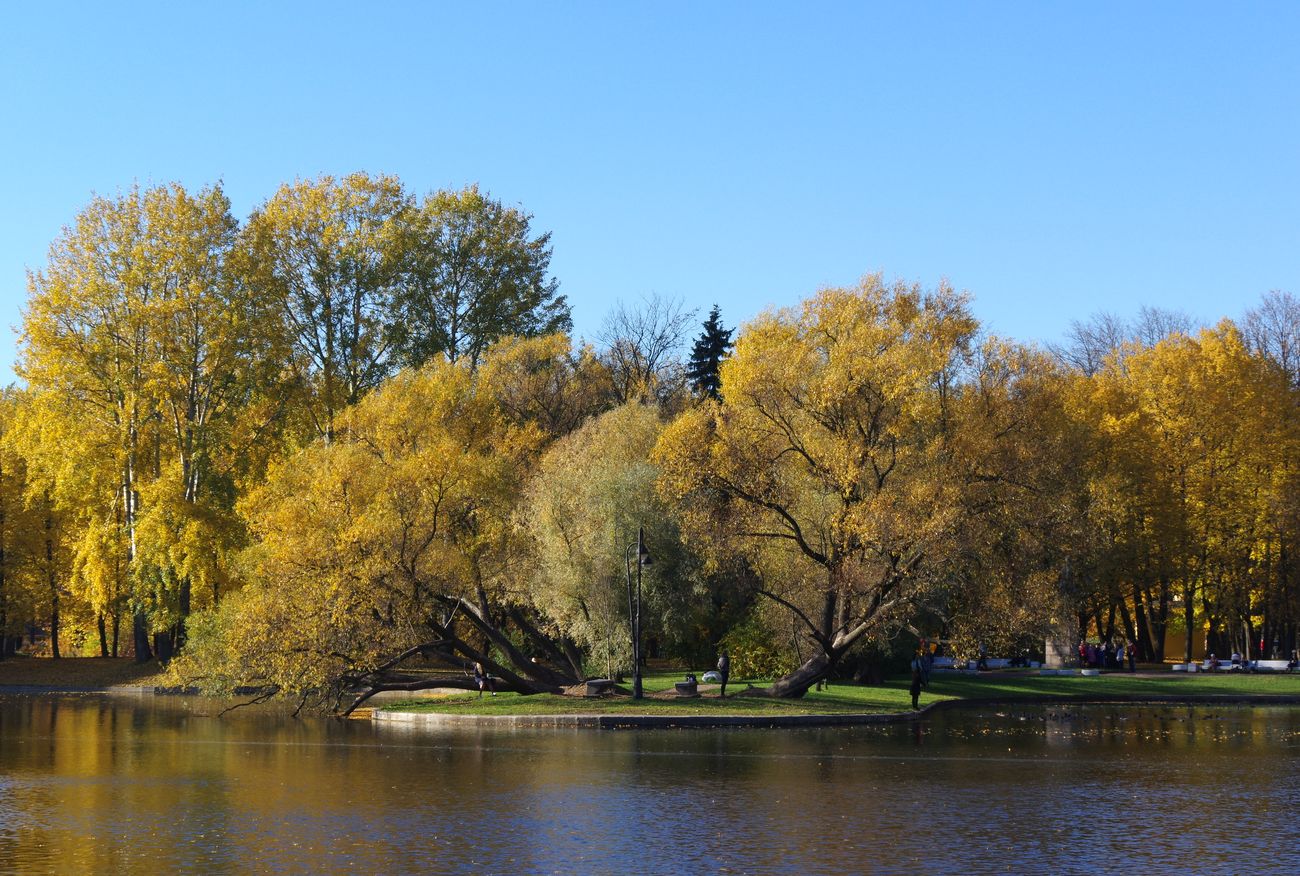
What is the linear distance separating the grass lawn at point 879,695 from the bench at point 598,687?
0.52 metres

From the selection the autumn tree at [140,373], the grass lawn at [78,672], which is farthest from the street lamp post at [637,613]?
the grass lawn at [78,672]

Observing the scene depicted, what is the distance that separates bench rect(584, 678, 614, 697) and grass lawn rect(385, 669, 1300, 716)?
519 millimetres

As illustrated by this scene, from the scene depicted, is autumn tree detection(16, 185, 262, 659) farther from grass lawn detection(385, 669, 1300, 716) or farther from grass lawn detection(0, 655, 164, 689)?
grass lawn detection(385, 669, 1300, 716)

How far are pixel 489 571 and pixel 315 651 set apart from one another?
8.13 metres

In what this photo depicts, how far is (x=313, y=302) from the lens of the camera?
60.7 meters

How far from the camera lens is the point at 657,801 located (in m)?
20.2

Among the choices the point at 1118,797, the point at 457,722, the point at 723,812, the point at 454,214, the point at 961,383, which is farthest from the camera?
the point at 454,214

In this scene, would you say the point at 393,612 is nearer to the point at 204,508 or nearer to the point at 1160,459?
the point at 204,508

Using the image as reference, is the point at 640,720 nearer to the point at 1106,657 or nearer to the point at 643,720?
the point at 643,720

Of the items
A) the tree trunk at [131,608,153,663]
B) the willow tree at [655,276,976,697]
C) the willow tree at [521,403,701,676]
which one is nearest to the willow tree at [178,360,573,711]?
the willow tree at [521,403,701,676]

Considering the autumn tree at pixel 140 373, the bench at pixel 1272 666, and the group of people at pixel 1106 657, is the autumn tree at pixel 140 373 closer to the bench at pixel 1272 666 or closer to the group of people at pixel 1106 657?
the group of people at pixel 1106 657

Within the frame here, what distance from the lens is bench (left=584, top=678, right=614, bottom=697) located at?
39281 millimetres

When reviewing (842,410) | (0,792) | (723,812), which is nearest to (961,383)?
(842,410)

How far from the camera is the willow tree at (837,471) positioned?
1486 inches
